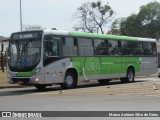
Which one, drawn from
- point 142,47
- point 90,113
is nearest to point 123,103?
point 90,113

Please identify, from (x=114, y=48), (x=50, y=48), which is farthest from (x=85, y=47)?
(x=114, y=48)

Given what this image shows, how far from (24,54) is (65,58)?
241 centimetres

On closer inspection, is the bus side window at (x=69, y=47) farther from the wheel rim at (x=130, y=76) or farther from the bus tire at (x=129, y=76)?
the wheel rim at (x=130, y=76)

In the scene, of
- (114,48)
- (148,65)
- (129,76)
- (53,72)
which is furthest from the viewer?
(148,65)

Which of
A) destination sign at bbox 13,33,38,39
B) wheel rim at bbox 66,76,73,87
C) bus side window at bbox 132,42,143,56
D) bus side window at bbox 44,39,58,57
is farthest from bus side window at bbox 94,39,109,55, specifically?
destination sign at bbox 13,33,38,39

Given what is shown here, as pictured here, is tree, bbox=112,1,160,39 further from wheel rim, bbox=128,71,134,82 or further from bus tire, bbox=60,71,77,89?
bus tire, bbox=60,71,77,89

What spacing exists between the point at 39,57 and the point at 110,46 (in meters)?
7.38

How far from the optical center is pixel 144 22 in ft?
305

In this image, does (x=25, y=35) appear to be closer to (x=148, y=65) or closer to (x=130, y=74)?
(x=130, y=74)

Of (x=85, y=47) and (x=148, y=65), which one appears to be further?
(x=148, y=65)

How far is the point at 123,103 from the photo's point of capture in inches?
630

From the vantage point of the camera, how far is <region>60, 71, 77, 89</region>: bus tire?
993 inches

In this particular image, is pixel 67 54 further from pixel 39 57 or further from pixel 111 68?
pixel 111 68

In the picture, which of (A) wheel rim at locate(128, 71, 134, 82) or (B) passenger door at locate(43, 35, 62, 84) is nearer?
(B) passenger door at locate(43, 35, 62, 84)
